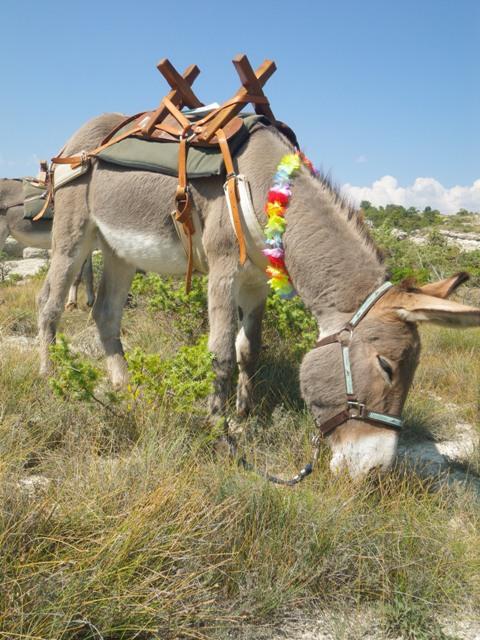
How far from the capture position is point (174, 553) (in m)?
2.18

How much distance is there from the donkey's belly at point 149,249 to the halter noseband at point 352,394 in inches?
61.2

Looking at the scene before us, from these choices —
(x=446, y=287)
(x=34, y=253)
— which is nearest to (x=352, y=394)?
(x=446, y=287)

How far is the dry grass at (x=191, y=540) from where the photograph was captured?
76.9 inches

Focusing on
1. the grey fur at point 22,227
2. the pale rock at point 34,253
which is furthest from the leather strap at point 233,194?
the pale rock at point 34,253

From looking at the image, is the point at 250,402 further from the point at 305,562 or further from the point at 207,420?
the point at 305,562

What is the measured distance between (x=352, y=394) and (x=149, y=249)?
212 centimetres

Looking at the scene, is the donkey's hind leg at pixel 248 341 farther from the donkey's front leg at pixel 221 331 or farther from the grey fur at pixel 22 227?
the grey fur at pixel 22 227

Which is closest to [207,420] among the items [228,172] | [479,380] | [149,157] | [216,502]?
[216,502]

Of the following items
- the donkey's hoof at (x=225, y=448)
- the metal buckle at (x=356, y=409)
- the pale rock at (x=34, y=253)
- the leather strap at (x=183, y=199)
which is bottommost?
the pale rock at (x=34, y=253)

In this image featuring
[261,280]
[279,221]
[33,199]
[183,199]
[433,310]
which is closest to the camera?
[433,310]

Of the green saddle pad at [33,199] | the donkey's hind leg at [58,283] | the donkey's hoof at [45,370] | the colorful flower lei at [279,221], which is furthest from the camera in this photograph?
the green saddle pad at [33,199]

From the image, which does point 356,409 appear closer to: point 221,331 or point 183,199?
point 221,331

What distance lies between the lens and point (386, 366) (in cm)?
295

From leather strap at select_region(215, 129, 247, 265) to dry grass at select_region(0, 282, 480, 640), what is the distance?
1.14 m
